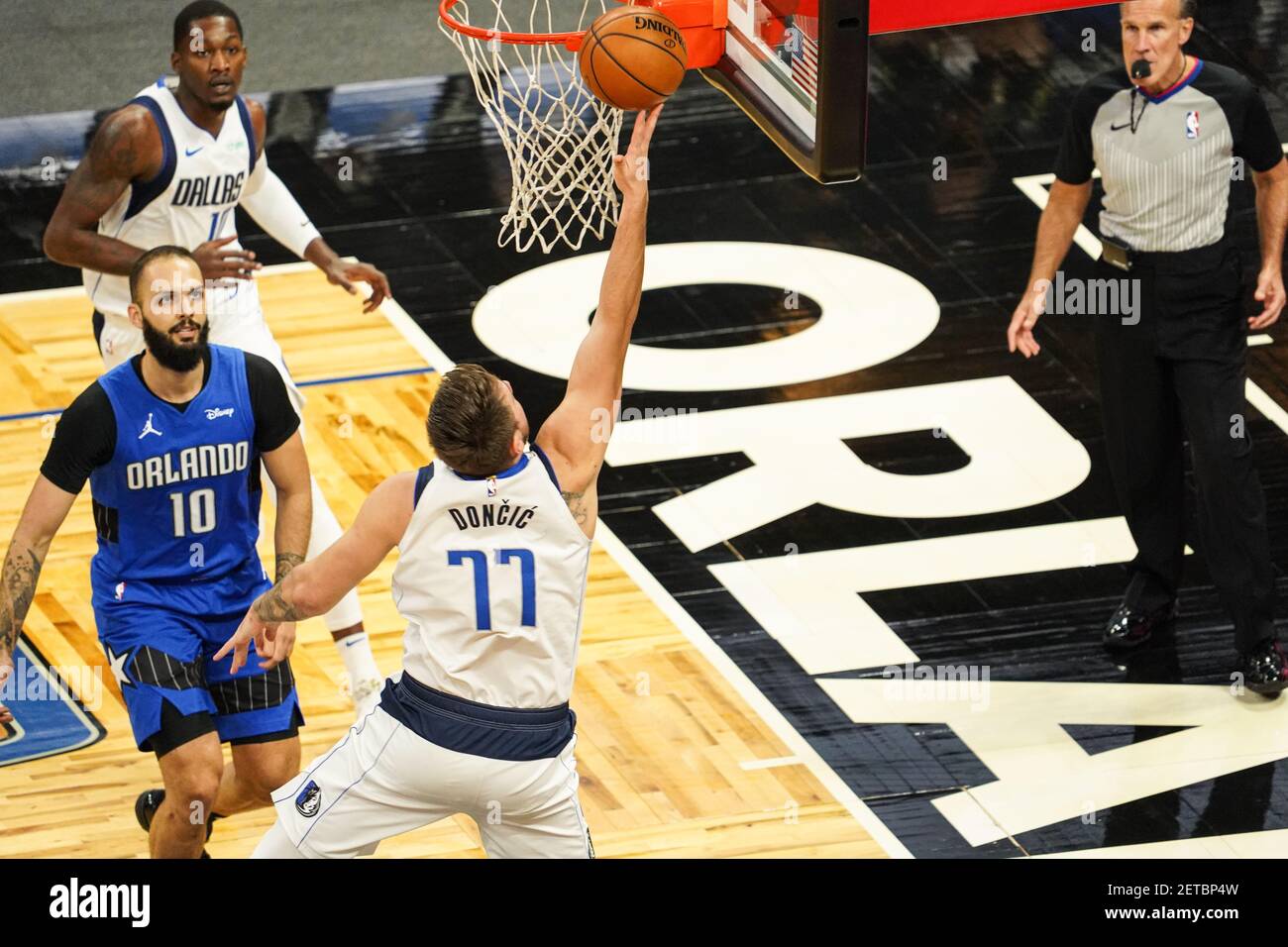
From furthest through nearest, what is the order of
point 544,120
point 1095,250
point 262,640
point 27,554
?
point 1095,250
point 544,120
point 27,554
point 262,640

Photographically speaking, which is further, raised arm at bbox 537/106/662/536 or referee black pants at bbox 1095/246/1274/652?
referee black pants at bbox 1095/246/1274/652

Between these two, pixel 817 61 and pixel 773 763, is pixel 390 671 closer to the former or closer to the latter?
pixel 773 763

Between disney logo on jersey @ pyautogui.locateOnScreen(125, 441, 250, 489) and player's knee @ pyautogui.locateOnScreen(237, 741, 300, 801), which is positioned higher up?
disney logo on jersey @ pyautogui.locateOnScreen(125, 441, 250, 489)

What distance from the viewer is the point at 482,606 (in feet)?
20.9

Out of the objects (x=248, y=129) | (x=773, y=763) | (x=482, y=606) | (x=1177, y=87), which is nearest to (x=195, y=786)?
(x=482, y=606)

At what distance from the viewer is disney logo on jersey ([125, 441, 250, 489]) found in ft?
23.5

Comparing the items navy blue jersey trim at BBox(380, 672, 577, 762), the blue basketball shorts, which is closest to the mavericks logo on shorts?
navy blue jersey trim at BBox(380, 672, 577, 762)

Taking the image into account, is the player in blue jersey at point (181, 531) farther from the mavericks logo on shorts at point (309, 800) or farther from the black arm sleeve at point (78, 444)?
the mavericks logo on shorts at point (309, 800)

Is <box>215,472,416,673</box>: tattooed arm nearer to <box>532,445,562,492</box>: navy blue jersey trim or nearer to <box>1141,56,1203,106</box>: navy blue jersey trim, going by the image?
<box>532,445,562,492</box>: navy blue jersey trim

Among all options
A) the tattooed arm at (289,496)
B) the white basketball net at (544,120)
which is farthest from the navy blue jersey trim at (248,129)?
the tattooed arm at (289,496)

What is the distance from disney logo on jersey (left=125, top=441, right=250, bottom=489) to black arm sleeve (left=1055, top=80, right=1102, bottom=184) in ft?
10.5

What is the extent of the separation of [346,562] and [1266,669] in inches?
145
